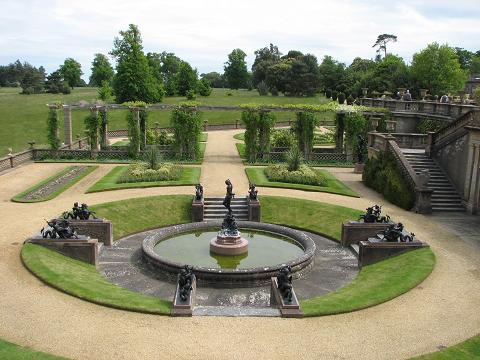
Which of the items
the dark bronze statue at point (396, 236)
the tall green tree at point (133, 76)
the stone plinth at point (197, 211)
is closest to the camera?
the dark bronze statue at point (396, 236)

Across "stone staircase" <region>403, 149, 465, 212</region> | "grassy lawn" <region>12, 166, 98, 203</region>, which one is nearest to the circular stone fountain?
"grassy lawn" <region>12, 166, 98, 203</region>

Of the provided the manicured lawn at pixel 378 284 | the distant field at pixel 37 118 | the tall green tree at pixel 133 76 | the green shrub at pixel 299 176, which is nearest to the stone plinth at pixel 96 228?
the manicured lawn at pixel 378 284

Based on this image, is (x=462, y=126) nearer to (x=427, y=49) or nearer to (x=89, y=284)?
(x=89, y=284)

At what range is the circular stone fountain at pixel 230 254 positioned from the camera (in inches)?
781

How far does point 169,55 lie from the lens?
15100 centimetres

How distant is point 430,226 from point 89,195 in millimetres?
21650

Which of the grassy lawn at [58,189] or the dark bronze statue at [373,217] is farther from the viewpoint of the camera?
the grassy lawn at [58,189]

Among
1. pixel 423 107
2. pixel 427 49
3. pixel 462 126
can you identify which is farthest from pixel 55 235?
pixel 427 49

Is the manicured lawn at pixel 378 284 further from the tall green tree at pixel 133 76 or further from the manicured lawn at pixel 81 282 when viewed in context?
the tall green tree at pixel 133 76

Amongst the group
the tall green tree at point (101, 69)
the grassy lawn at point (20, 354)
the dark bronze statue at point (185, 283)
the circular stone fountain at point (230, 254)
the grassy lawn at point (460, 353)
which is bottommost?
the circular stone fountain at point (230, 254)

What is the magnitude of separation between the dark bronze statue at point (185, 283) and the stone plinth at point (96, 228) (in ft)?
30.0

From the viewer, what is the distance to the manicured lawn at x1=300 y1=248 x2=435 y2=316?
1650cm

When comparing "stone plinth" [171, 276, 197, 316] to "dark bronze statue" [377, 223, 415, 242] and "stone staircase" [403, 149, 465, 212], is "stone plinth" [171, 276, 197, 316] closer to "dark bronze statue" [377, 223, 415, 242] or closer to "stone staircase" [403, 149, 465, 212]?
"dark bronze statue" [377, 223, 415, 242]

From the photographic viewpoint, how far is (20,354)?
41.2 ft
